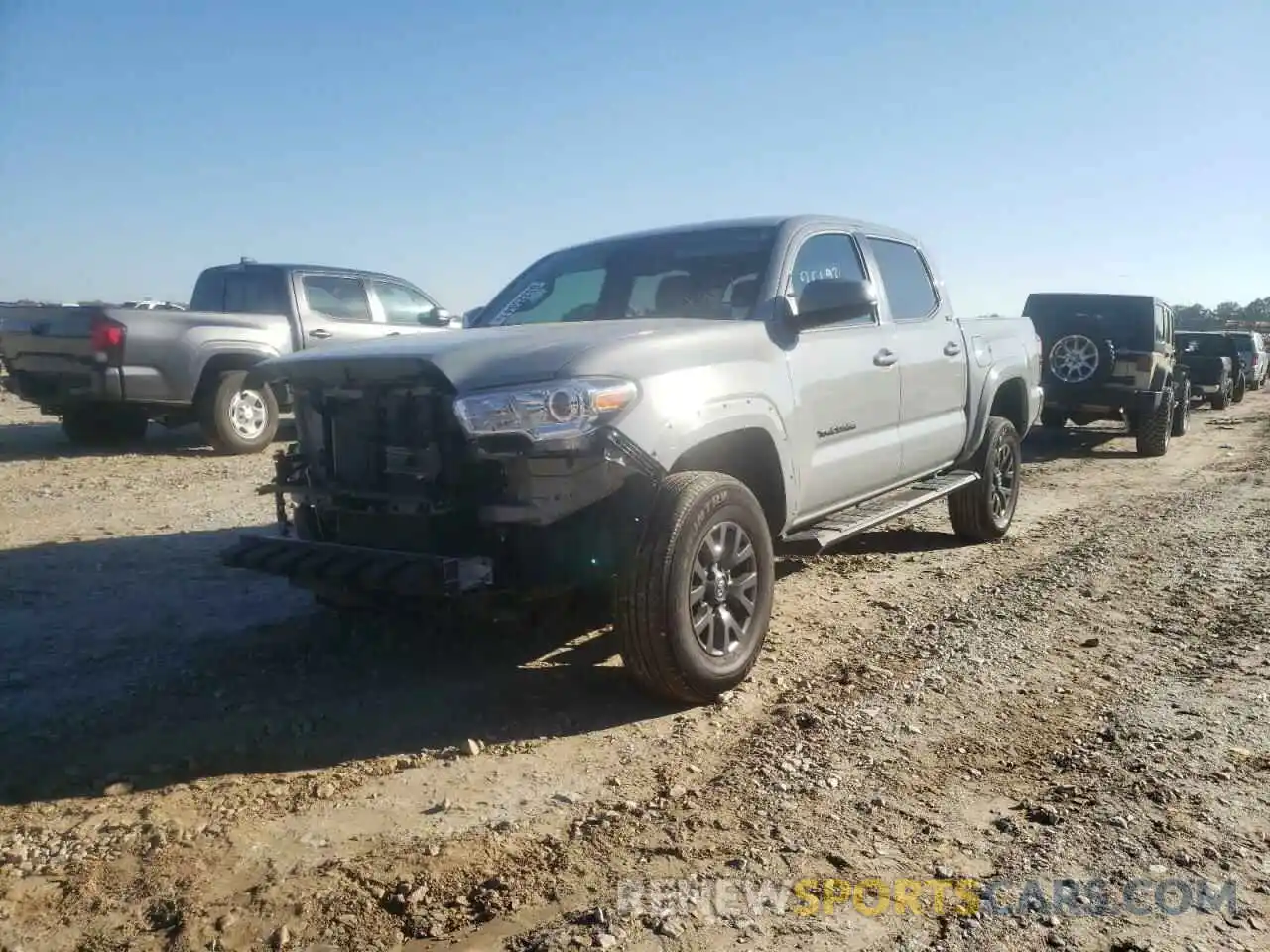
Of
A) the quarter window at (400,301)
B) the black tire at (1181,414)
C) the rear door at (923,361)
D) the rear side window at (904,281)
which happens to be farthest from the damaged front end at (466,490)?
the black tire at (1181,414)

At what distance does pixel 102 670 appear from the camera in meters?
4.21

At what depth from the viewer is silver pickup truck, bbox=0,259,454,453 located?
30.3 ft

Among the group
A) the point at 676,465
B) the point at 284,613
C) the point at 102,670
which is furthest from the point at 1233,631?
the point at 102,670

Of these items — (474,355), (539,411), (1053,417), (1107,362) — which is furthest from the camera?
(1053,417)

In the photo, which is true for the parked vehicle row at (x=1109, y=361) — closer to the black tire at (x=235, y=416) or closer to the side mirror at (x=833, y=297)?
the black tire at (x=235, y=416)

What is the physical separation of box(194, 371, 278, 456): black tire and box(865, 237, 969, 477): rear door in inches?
263

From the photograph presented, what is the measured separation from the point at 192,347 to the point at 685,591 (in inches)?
299

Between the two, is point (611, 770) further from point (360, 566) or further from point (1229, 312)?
point (1229, 312)

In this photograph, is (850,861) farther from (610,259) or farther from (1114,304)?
(1114,304)

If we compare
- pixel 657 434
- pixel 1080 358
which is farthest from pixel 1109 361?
pixel 657 434

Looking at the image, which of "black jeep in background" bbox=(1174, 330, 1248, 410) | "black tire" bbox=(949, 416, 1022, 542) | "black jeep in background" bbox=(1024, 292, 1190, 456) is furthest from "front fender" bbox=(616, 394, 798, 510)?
"black jeep in background" bbox=(1174, 330, 1248, 410)

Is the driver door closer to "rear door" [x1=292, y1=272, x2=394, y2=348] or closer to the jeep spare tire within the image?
"rear door" [x1=292, y1=272, x2=394, y2=348]

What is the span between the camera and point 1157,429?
12531mm

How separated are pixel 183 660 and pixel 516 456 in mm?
1942
